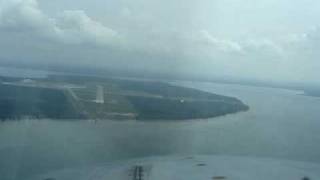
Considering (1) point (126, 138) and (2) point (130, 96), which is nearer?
(1) point (126, 138)

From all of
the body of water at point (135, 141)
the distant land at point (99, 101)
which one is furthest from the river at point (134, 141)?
the distant land at point (99, 101)

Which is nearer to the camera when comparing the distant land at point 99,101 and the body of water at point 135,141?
the body of water at point 135,141

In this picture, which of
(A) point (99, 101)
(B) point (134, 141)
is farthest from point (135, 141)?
(A) point (99, 101)

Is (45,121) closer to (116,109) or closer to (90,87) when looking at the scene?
(116,109)

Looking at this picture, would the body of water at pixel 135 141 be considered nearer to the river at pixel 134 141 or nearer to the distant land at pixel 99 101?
the river at pixel 134 141

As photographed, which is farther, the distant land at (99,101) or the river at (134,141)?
the distant land at (99,101)

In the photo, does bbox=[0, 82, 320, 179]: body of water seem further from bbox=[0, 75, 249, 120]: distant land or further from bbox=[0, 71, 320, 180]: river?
bbox=[0, 75, 249, 120]: distant land

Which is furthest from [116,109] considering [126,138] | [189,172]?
[189,172]

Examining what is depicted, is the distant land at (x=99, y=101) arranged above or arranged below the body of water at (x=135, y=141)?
above
